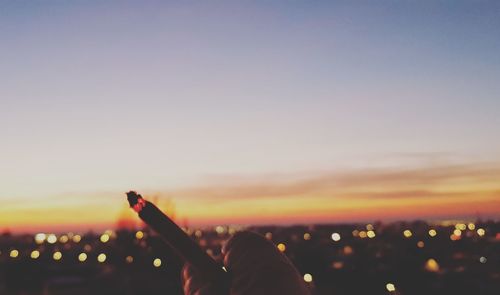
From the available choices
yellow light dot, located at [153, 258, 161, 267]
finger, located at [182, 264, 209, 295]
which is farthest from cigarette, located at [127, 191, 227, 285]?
yellow light dot, located at [153, 258, 161, 267]

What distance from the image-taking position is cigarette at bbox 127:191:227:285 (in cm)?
248

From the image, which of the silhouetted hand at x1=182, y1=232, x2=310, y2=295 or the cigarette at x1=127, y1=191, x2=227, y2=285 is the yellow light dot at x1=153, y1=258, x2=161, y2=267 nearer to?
the silhouetted hand at x1=182, y1=232, x2=310, y2=295

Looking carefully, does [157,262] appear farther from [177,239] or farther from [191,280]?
[177,239]

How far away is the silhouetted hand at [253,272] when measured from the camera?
2.51m

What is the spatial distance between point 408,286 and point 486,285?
6.57 metres

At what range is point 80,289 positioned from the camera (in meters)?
37.2

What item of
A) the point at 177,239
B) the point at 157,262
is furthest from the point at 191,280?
the point at 157,262

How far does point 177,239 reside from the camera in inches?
98.3

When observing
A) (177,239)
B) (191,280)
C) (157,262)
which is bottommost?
(157,262)

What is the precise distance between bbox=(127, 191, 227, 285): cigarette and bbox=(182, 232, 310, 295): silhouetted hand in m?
0.06

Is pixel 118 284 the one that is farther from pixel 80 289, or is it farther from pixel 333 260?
pixel 333 260

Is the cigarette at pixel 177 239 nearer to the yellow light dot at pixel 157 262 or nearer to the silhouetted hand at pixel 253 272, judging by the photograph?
the silhouetted hand at pixel 253 272

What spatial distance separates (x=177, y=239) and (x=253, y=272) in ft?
1.27

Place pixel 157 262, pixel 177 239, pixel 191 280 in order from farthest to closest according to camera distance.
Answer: pixel 157 262 < pixel 191 280 < pixel 177 239
